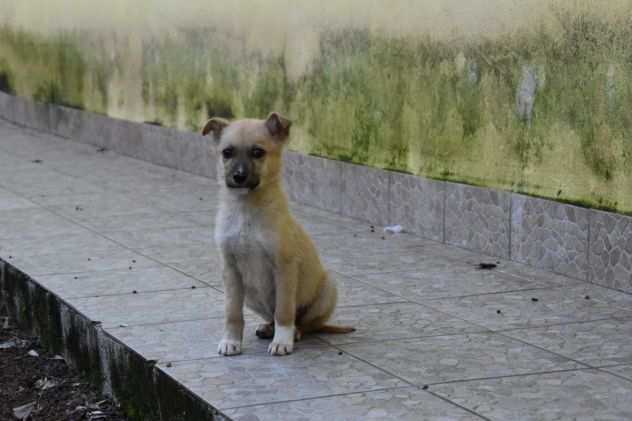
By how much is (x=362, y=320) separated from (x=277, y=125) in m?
1.36

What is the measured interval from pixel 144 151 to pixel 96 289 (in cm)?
645

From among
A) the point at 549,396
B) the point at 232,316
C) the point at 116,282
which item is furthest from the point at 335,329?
the point at 116,282

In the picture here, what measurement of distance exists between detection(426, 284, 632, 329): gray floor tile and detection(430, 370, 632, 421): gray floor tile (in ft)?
3.43

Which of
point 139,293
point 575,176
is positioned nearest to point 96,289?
point 139,293

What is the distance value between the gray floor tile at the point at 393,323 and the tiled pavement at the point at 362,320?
11mm

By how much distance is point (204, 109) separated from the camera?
12.4 metres

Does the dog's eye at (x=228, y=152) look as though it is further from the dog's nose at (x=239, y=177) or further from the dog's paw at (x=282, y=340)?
the dog's paw at (x=282, y=340)

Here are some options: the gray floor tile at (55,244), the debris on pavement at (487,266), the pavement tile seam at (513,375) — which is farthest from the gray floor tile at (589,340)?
the gray floor tile at (55,244)

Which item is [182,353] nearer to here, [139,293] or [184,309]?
[184,309]

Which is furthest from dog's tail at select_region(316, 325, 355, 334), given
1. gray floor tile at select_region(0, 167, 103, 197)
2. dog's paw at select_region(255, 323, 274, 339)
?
gray floor tile at select_region(0, 167, 103, 197)

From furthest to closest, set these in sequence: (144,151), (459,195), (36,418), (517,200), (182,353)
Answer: (144,151), (459,195), (517,200), (36,418), (182,353)

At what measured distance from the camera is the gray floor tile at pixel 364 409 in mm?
4852

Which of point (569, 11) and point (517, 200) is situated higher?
point (569, 11)

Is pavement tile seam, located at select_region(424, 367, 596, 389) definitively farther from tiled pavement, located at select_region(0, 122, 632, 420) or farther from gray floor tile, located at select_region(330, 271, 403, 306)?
gray floor tile, located at select_region(330, 271, 403, 306)
